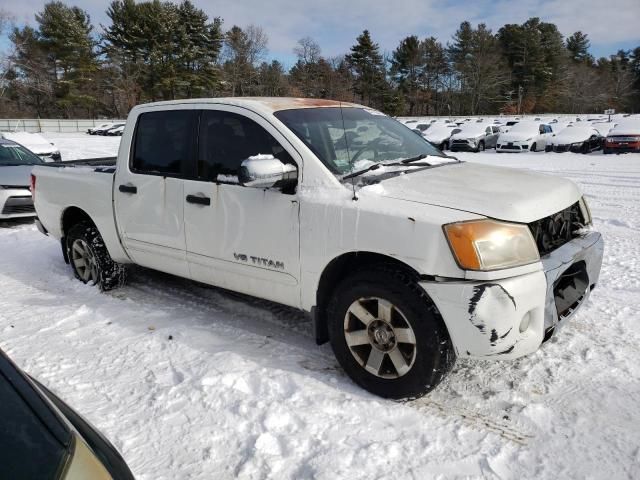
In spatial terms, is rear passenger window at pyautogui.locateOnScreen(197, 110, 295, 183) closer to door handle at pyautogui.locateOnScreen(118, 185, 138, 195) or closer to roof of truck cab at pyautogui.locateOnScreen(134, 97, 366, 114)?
roof of truck cab at pyautogui.locateOnScreen(134, 97, 366, 114)

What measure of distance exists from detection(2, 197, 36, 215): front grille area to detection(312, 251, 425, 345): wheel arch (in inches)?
271

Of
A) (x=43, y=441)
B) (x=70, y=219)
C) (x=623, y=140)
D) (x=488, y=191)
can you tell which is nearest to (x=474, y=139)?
(x=623, y=140)

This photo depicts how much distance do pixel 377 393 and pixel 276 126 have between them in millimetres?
1872

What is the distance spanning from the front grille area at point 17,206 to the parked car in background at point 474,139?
1954cm

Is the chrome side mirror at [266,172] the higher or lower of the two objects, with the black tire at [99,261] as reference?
higher

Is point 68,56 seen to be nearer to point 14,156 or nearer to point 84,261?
point 14,156

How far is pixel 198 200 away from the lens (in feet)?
12.8

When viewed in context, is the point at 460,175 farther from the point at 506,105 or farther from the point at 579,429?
the point at 506,105

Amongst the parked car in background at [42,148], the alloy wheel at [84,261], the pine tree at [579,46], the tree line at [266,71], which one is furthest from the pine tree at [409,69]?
the alloy wheel at [84,261]

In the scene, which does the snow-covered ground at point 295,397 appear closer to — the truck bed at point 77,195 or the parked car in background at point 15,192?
the truck bed at point 77,195

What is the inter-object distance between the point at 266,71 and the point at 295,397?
6550 centimetres

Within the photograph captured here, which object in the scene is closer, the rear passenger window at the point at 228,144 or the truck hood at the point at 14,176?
the rear passenger window at the point at 228,144

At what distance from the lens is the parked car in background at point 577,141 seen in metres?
21.0

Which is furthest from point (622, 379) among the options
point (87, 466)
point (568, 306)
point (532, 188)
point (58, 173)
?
point (58, 173)
